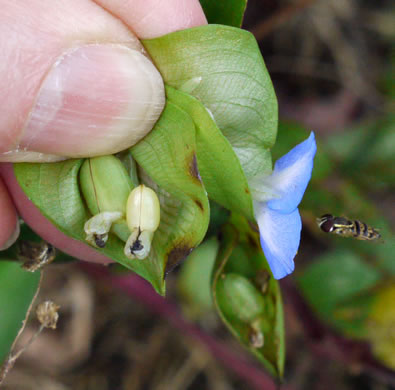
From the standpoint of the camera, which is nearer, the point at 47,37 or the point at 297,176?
the point at 47,37

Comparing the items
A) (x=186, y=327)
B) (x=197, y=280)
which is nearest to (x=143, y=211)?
(x=197, y=280)

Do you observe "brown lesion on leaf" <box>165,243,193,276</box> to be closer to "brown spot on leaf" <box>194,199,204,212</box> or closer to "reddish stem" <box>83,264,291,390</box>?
"brown spot on leaf" <box>194,199,204,212</box>

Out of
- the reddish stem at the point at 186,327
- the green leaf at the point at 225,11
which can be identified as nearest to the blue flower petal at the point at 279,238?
the green leaf at the point at 225,11

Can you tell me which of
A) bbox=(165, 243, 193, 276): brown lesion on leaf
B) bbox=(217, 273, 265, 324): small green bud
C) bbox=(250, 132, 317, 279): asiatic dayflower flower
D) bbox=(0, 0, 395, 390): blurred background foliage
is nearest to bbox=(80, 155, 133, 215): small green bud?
bbox=(165, 243, 193, 276): brown lesion on leaf

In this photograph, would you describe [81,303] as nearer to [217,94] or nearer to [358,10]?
[217,94]

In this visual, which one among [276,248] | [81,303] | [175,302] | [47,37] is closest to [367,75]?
[175,302]
